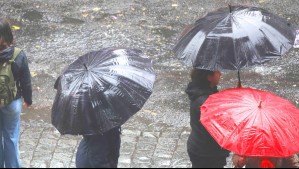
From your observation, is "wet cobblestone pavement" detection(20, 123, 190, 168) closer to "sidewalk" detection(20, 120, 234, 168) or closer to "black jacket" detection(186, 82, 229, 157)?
"sidewalk" detection(20, 120, 234, 168)

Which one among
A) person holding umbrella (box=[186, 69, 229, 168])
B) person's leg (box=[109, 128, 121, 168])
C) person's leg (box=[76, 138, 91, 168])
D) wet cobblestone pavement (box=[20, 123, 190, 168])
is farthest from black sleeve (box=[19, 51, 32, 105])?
person holding umbrella (box=[186, 69, 229, 168])

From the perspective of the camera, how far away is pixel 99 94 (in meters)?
4.97

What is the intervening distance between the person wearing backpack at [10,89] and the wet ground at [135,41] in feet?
4.83

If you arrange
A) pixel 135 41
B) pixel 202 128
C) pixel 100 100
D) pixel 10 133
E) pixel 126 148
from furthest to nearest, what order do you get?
pixel 135 41 → pixel 126 148 → pixel 10 133 → pixel 202 128 → pixel 100 100

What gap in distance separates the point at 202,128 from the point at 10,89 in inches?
82.9

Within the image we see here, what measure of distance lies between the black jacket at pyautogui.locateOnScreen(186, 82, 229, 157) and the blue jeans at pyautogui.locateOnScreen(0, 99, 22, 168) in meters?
1.98

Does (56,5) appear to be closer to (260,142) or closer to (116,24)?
(116,24)

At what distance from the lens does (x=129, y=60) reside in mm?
5480

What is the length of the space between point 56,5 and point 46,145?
16.2ft

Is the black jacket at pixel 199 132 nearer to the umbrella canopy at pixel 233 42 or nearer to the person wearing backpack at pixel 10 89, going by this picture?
the umbrella canopy at pixel 233 42

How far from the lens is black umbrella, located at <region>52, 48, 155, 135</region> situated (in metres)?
4.91

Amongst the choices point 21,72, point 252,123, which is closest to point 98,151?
point 252,123

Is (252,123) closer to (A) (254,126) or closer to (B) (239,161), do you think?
(A) (254,126)

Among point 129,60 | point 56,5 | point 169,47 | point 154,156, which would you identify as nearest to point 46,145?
point 154,156
